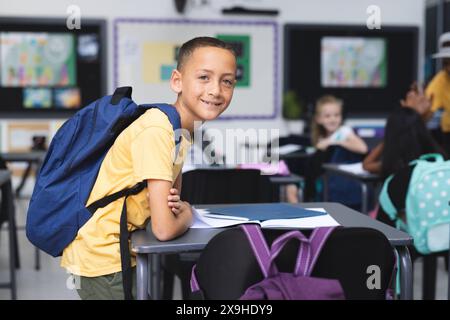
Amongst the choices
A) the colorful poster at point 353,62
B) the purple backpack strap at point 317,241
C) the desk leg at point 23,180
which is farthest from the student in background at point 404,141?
the desk leg at point 23,180

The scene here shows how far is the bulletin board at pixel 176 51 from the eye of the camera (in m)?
6.99

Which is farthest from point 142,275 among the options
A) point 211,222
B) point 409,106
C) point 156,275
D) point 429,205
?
point 409,106

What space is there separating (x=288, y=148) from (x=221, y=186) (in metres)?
1.96

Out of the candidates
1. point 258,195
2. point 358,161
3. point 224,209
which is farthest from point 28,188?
point 224,209

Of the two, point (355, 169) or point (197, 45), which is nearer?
point (197, 45)

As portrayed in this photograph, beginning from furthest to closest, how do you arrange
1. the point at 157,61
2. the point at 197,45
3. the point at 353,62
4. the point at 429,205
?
1. the point at 353,62
2. the point at 157,61
3. the point at 429,205
4. the point at 197,45

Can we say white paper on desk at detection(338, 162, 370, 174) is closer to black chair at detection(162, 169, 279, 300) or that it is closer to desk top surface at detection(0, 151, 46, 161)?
black chair at detection(162, 169, 279, 300)

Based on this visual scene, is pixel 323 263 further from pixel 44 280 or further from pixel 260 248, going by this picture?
pixel 44 280

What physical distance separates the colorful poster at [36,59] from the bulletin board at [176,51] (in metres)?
0.53

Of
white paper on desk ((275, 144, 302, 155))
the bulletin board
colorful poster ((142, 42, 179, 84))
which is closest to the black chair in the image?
white paper on desk ((275, 144, 302, 155))

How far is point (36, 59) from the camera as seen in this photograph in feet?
22.5

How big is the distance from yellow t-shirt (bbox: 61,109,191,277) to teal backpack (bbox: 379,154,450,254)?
4.28 ft

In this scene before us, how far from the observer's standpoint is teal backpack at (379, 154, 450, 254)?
2525 millimetres

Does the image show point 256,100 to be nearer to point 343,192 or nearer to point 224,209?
point 343,192
